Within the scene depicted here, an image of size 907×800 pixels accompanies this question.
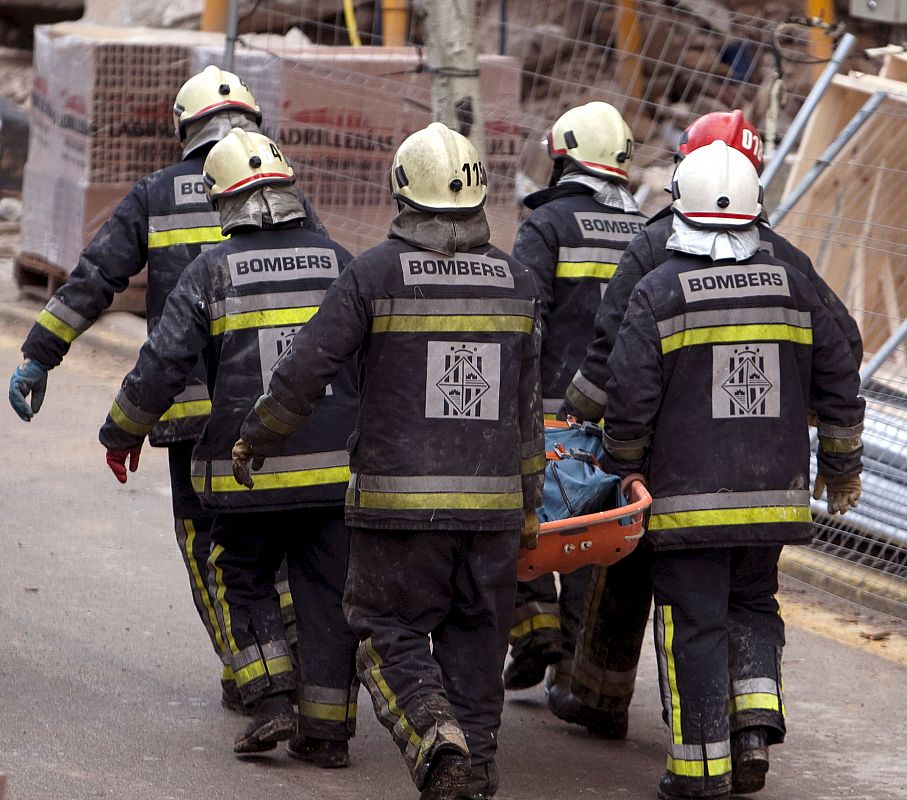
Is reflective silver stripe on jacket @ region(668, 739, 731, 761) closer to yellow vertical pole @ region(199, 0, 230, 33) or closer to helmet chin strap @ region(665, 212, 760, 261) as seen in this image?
helmet chin strap @ region(665, 212, 760, 261)

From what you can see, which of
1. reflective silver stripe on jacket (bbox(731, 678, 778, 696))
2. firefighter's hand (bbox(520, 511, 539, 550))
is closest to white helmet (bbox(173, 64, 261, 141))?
firefighter's hand (bbox(520, 511, 539, 550))

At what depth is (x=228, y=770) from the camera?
4.42 metres

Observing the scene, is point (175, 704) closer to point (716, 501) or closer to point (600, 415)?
point (600, 415)

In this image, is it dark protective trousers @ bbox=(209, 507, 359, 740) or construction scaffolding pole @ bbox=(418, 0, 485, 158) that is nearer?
dark protective trousers @ bbox=(209, 507, 359, 740)

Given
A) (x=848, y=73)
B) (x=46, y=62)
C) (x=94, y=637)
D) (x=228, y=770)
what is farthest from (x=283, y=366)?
(x=46, y=62)

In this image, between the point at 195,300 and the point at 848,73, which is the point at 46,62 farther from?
the point at 195,300

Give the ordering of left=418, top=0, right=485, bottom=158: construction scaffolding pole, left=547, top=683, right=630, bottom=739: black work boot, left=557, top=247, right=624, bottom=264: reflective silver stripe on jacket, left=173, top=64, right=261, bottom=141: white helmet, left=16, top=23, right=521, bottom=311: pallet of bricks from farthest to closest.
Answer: left=16, top=23, right=521, bottom=311: pallet of bricks
left=418, top=0, right=485, bottom=158: construction scaffolding pole
left=557, top=247, right=624, bottom=264: reflective silver stripe on jacket
left=173, top=64, right=261, bottom=141: white helmet
left=547, top=683, right=630, bottom=739: black work boot

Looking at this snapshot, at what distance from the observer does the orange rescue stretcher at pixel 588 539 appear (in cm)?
400

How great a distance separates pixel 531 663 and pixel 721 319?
4.97 feet

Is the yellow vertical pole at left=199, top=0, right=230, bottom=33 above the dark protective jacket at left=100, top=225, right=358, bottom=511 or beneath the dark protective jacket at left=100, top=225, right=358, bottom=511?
beneath

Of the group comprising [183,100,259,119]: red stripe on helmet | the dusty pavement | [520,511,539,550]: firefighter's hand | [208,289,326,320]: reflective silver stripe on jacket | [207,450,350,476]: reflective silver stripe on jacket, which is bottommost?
the dusty pavement

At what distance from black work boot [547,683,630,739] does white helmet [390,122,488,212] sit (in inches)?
68.5

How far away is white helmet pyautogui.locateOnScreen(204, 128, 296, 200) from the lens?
4508mm

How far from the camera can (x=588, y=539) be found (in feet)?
13.3
